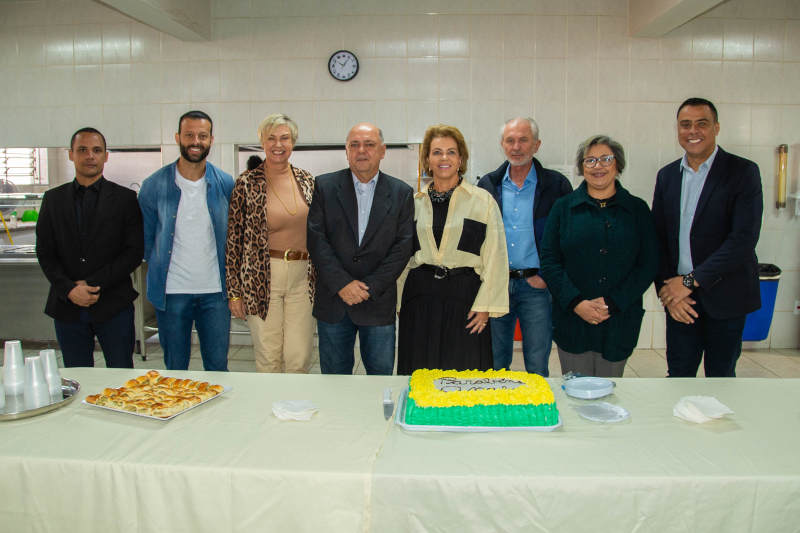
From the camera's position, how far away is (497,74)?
15.4 feet

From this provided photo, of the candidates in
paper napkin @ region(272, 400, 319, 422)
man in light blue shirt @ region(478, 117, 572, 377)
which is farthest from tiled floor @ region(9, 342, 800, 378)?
paper napkin @ region(272, 400, 319, 422)

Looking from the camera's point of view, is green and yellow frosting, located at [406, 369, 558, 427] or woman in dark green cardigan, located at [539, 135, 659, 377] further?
woman in dark green cardigan, located at [539, 135, 659, 377]

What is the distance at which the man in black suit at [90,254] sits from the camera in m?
2.65

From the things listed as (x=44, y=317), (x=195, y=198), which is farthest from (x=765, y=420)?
(x=44, y=317)

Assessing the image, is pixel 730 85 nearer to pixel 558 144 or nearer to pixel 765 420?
pixel 558 144

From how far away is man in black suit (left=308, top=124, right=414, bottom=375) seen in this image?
238cm

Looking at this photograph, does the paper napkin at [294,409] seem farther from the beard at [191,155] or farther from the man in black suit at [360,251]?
the beard at [191,155]

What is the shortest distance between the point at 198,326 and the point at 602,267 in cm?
198

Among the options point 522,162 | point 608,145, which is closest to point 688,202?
point 608,145

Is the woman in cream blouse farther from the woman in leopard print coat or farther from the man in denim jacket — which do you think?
the man in denim jacket

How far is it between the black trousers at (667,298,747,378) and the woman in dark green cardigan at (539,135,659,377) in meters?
0.33

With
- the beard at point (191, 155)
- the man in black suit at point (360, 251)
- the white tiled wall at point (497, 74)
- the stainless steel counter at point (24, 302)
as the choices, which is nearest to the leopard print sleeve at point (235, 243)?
the beard at point (191, 155)

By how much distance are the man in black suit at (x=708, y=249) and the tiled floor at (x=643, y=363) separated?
5.29 feet

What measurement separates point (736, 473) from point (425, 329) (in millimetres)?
1333
